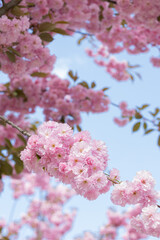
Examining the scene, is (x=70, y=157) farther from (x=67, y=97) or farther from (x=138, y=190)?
(x=67, y=97)

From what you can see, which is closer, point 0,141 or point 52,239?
point 0,141

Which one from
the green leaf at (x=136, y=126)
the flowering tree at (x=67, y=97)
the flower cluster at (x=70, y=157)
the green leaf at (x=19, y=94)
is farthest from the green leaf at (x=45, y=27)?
the green leaf at (x=136, y=126)

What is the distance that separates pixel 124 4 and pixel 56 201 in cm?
1035

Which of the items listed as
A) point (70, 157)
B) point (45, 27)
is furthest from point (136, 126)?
point (70, 157)

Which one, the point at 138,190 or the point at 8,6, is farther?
the point at 8,6

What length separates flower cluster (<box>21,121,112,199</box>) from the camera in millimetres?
1326

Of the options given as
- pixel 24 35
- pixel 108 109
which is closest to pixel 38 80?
pixel 108 109

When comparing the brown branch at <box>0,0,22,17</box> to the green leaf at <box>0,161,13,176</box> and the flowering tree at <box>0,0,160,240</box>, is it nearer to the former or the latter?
the flowering tree at <box>0,0,160,240</box>

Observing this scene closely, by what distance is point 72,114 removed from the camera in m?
4.60

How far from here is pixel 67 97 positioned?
4.81 meters

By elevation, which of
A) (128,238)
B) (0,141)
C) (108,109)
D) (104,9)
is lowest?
(128,238)

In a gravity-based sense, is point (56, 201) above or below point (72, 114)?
below

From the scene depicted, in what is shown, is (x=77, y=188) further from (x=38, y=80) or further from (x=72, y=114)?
(x=38, y=80)

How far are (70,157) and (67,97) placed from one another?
3.51m
